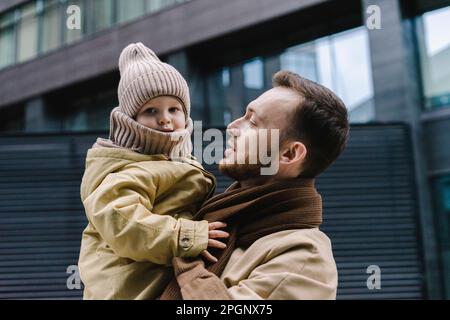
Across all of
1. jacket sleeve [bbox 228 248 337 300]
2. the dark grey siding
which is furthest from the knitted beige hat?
the dark grey siding

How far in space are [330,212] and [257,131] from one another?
7.88 m

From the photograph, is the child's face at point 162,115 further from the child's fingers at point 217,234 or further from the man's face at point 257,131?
the child's fingers at point 217,234

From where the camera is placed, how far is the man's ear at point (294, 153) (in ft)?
5.99

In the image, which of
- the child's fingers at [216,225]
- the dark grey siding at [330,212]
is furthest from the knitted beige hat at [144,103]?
the dark grey siding at [330,212]

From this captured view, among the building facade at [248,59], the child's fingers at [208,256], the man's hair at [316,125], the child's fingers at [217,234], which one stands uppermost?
the building facade at [248,59]

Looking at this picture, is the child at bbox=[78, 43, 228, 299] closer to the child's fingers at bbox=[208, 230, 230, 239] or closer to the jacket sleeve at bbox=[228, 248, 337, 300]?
the child's fingers at bbox=[208, 230, 230, 239]

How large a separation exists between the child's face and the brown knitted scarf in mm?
320

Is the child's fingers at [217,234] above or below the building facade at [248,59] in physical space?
below

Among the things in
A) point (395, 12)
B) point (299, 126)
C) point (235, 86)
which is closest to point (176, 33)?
point (235, 86)

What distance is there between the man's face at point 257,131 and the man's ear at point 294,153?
0.03 m

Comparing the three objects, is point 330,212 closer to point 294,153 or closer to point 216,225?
point 294,153

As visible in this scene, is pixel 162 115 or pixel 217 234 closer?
pixel 217 234


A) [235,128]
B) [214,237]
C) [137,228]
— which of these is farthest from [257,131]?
[137,228]

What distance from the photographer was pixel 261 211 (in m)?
1.75
